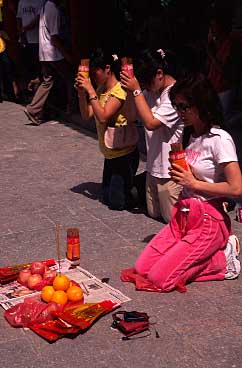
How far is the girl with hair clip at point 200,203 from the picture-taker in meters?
4.34

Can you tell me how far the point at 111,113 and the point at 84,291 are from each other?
5.97 ft

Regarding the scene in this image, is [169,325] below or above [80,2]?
below

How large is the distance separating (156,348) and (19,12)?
7.44 meters

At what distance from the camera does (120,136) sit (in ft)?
19.5

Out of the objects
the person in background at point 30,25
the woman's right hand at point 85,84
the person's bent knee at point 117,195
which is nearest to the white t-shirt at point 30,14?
the person in background at point 30,25

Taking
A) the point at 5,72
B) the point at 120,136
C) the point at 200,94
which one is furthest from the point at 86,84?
the point at 5,72

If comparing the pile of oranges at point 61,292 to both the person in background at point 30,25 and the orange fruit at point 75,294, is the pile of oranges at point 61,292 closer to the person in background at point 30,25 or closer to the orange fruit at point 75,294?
the orange fruit at point 75,294

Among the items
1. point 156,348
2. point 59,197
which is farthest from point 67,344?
point 59,197

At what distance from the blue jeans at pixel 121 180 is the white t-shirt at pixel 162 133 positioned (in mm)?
371

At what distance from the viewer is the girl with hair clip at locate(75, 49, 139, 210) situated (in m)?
5.71

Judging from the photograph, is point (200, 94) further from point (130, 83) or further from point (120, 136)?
point (120, 136)

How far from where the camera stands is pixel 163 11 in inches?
394

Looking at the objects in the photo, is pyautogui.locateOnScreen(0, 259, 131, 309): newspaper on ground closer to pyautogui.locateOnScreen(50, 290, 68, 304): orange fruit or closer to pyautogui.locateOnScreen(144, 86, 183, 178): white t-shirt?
pyautogui.locateOnScreen(50, 290, 68, 304): orange fruit

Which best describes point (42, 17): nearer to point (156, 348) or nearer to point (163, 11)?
point (163, 11)
